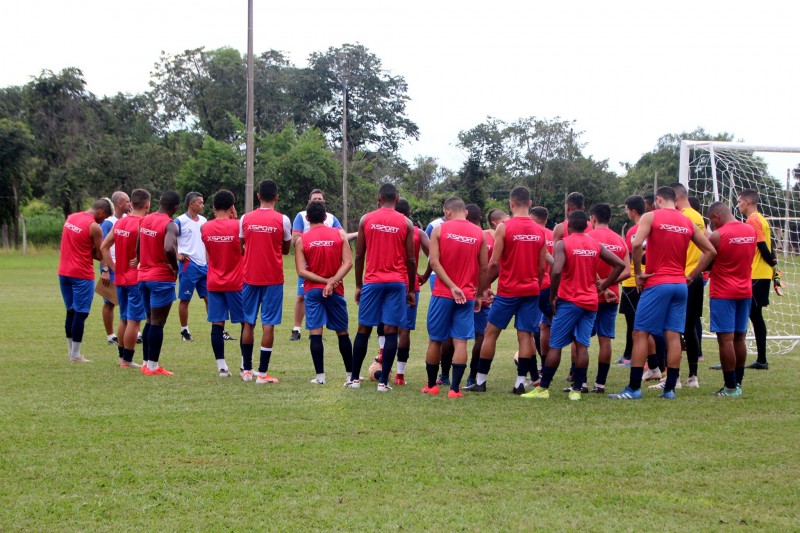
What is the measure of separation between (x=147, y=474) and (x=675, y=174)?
60402 millimetres

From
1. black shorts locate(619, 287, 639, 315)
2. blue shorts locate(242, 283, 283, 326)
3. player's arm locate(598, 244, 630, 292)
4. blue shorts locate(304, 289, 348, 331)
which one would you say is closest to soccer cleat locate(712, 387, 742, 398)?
player's arm locate(598, 244, 630, 292)

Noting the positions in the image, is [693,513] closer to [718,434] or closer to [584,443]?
[584,443]

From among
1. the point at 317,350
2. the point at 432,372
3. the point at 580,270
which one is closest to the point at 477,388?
the point at 432,372

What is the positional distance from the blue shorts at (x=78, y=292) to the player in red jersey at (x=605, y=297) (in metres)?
6.73

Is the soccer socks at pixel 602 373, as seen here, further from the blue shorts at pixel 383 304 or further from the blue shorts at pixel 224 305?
the blue shorts at pixel 224 305

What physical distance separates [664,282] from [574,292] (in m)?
0.94

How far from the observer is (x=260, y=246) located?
9.30 metres

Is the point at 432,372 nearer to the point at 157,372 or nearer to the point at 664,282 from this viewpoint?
the point at 664,282

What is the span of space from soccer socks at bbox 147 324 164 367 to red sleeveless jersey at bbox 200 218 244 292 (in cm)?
94

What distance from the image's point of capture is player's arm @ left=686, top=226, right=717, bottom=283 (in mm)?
8633

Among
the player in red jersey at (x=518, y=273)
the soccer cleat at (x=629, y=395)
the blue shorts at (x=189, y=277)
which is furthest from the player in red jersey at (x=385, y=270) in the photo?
the blue shorts at (x=189, y=277)

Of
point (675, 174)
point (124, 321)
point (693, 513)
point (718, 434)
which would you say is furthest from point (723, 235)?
point (675, 174)

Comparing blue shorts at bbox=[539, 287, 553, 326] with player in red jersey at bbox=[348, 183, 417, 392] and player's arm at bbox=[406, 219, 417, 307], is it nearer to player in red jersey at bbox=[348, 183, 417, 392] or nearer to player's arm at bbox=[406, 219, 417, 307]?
player's arm at bbox=[406, 219, 417, 307]

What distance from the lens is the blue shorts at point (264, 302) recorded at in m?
9.30
